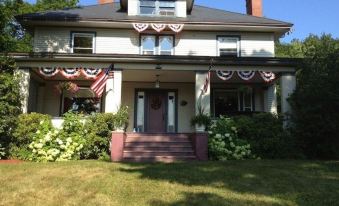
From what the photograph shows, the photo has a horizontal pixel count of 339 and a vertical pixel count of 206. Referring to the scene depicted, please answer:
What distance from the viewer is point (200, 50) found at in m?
18.5

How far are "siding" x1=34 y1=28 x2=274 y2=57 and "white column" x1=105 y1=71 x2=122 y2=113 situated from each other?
3.61 meters

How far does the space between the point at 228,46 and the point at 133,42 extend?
14.7ft

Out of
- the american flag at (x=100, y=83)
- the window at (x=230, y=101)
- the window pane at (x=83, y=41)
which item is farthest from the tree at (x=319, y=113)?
the window pane at (x=83, y=41)

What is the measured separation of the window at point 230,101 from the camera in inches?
739

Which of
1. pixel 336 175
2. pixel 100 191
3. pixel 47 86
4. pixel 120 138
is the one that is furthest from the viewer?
pixel 47 86

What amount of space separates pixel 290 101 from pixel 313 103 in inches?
37.5

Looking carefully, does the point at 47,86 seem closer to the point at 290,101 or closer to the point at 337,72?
the point at 290,101

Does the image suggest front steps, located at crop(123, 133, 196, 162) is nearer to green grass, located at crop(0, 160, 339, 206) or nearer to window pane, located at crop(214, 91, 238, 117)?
green grass, located at crop(0, 160, 339, 206)

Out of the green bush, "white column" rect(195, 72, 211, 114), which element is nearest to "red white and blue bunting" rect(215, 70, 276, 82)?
"white column" rect(195, 72, 211, 114)

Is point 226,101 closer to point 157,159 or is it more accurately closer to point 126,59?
point 126,59

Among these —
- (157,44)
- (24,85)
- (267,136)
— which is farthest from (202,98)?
(24,85)

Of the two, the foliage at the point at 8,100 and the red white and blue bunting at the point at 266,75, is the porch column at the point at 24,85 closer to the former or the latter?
the foliage at the point at 8,100

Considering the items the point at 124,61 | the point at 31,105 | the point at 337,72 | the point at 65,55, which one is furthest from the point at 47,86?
the point at 337,72

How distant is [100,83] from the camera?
46.2ft
